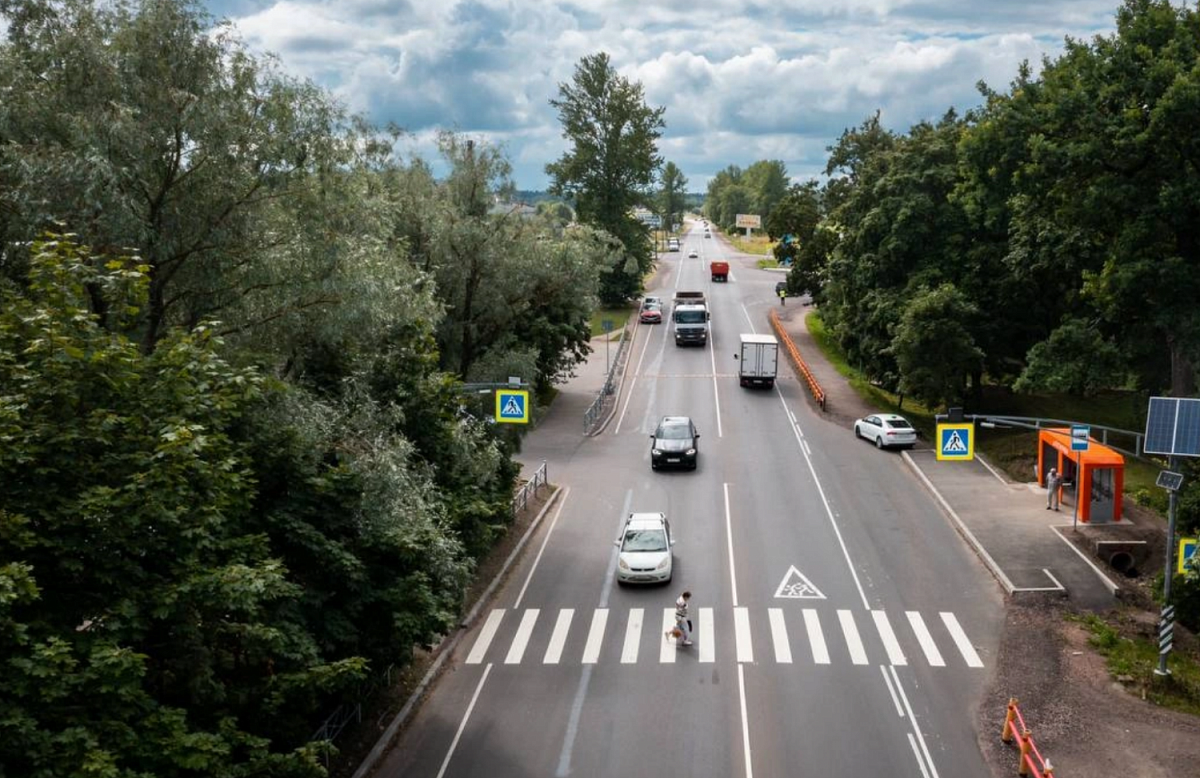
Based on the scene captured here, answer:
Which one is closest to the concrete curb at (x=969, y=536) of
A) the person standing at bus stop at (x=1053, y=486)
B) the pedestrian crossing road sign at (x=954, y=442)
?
the person standing at bus stop at (x=1053, y=486)

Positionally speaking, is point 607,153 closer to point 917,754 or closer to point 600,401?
point 600,401

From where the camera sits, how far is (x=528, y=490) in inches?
1481

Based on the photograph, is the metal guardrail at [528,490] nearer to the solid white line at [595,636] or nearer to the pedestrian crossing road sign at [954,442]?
the solid white line at [595,636]

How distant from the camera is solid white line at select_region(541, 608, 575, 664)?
2522 cm

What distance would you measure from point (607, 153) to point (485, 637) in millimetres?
64198

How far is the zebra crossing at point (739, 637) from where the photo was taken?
82.5 ft

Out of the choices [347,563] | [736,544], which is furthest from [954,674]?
[347,563]

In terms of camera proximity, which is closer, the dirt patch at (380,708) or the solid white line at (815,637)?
the dirt patch at (380,708)

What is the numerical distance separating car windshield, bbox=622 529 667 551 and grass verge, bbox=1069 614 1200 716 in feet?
37.2

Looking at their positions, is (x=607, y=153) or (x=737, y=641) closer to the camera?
(x=737, y=641)

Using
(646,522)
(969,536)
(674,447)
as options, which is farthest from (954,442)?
(674,447)

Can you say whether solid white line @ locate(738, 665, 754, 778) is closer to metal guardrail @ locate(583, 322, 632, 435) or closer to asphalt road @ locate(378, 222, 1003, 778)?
asphalt road @ locate(378, 222, 1003, 778)

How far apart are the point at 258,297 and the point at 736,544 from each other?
18.0m

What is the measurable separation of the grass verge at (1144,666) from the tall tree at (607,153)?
60868 mm
